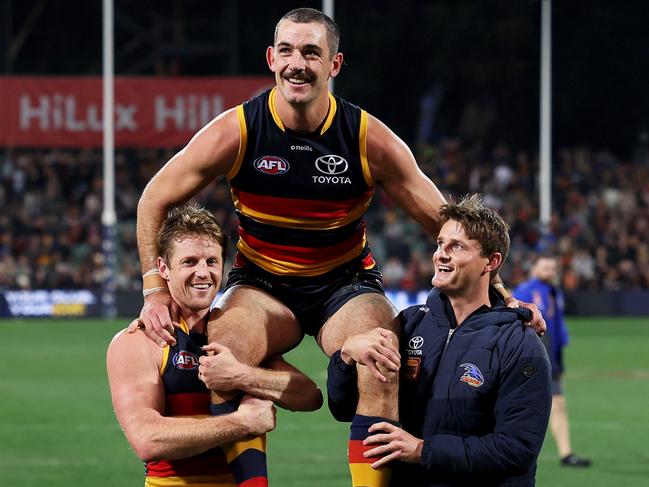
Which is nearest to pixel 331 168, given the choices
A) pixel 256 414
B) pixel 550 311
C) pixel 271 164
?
pixel 271 164

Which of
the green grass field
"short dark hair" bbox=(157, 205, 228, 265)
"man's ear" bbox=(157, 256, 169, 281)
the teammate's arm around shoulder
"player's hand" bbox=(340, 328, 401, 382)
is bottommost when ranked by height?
the green grass field

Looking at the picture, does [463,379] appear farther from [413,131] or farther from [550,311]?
[413,131]

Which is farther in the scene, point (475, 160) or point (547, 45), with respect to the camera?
point (475, 160)

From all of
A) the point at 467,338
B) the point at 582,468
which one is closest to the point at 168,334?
the point at 467,338

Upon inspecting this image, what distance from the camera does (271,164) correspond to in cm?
662

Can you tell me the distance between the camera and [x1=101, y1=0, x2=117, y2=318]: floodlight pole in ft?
96.9

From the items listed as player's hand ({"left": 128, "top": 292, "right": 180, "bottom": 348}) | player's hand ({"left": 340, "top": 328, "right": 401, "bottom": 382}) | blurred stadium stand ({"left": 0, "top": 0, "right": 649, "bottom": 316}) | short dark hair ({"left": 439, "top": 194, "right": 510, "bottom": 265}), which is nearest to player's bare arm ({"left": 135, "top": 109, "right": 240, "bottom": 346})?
player's hand ({"left": 128, "top": 292, "right": 180, "bottom": 348})

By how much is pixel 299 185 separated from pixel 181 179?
1.80 feet

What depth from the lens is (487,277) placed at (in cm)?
616

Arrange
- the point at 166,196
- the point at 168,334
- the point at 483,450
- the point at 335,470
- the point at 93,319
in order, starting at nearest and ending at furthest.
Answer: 1. the point at 483,450
2. the point at 168,334
3. the point at 166,196
4. the point at 335,470
5. the point at 93,319

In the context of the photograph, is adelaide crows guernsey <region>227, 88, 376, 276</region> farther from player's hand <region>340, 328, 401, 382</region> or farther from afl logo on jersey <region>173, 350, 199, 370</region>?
player's hand <region>340, 328, 401, 382</region>

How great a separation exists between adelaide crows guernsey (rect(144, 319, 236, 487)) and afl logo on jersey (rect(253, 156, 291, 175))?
84cm

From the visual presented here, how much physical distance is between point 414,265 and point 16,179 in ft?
33.4

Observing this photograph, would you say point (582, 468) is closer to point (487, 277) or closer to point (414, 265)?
point (487, 277)
